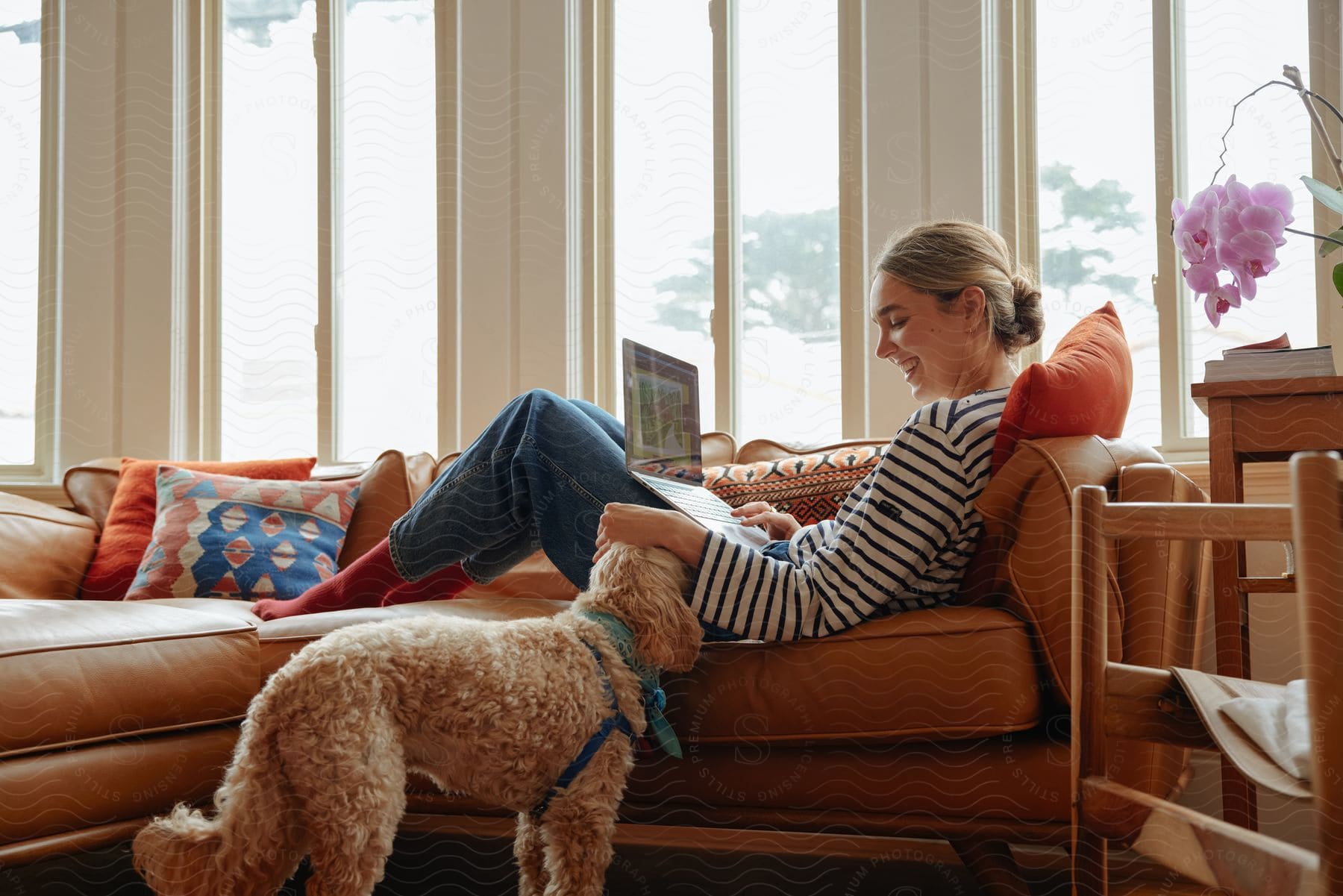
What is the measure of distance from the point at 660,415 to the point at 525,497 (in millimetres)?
274

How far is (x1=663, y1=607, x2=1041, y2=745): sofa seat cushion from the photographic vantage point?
4.03ft

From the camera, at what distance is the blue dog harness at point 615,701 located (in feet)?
3.80

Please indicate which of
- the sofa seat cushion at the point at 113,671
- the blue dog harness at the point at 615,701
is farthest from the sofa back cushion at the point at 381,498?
the blue dog harness at the point at 615,701

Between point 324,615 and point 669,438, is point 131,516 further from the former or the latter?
point 669,438

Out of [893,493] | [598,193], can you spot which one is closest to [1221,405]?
[893,493]

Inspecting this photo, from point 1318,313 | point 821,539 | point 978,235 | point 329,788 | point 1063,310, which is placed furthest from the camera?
point 1063,310

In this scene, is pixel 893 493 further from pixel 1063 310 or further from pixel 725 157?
pixel 725 157

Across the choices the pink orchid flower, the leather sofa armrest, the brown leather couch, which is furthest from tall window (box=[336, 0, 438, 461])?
the pink orchid flower

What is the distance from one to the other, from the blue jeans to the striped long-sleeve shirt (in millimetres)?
201

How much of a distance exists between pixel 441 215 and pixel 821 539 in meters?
1.82

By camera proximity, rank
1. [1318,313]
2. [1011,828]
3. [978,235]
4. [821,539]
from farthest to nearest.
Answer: [1318,313]
[978,235]
[821,539]
[1011,828]

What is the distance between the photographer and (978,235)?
1565mm

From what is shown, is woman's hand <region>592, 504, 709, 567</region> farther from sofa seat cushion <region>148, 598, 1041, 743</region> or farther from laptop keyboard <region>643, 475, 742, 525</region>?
sofa seat cushion <region>148, 598, 1041, 743</region>

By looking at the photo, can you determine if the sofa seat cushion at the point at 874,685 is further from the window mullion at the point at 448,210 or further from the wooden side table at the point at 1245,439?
the window mullion at the point at 448,210
